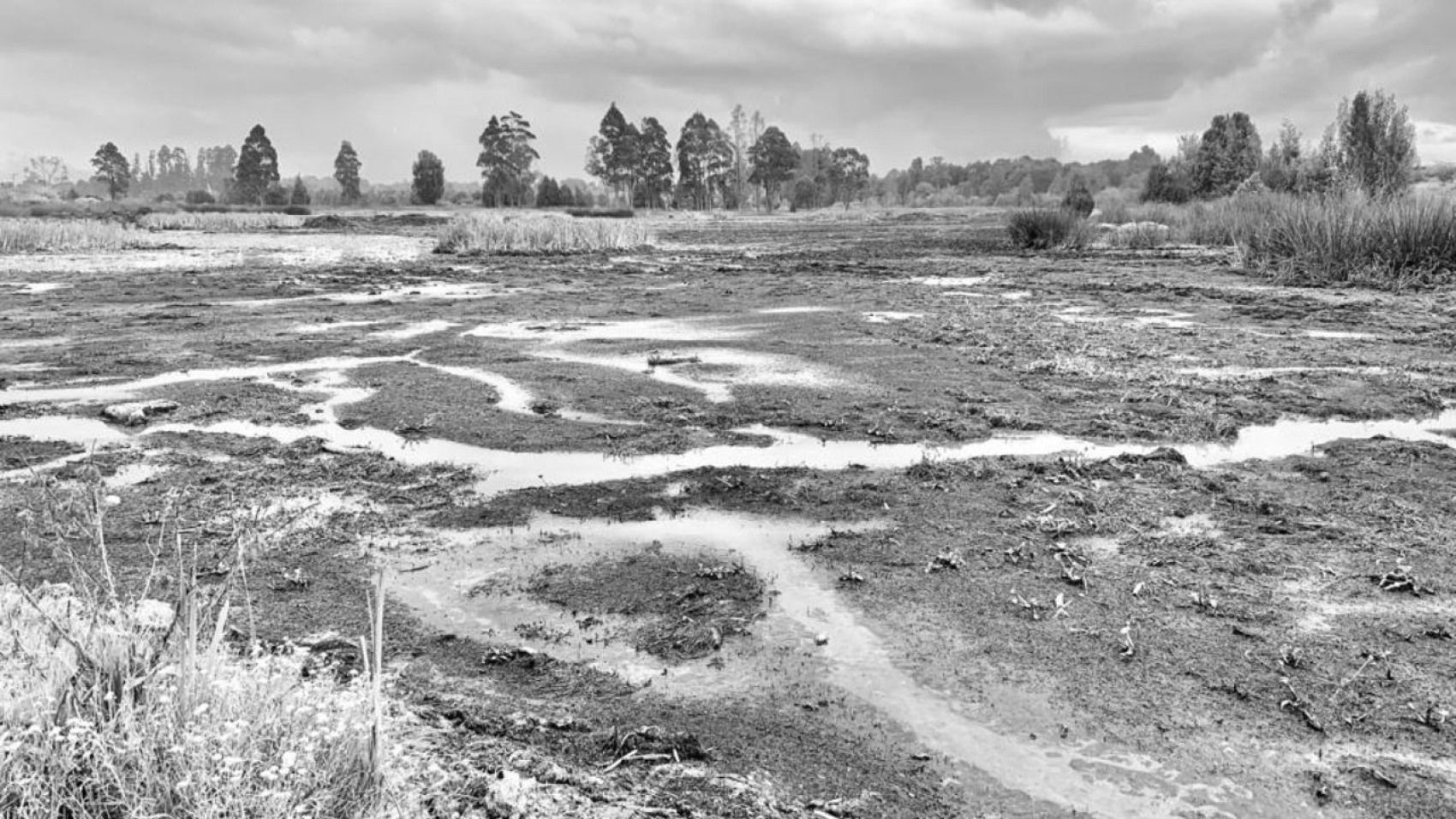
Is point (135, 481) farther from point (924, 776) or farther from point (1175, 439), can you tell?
point (1175, 439)

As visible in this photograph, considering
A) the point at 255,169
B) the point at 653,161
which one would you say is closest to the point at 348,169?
the point at 255,169

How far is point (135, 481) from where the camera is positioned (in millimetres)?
5004

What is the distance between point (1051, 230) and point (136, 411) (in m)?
21.2

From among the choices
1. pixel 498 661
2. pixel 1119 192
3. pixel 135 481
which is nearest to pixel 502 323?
pixel 135 481

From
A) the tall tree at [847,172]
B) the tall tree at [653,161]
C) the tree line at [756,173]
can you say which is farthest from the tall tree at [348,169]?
the tall tree at [847,172]

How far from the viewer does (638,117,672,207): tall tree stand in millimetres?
83188

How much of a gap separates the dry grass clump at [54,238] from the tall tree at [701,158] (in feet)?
210

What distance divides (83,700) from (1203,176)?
159 feet

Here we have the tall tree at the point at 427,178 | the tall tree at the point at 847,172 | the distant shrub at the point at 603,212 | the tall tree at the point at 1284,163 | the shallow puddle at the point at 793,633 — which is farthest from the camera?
the tall tree at the point at 847,172

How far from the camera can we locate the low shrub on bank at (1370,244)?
13.7 metres

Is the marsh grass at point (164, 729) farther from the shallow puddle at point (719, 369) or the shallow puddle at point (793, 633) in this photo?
the shallow puddle at point (719, 369)

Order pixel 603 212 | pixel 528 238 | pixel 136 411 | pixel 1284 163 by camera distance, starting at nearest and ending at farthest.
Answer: pixel 136 411, pixel 528 238, pixel 1284 163, pixel 603 212

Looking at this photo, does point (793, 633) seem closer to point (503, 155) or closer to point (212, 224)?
point (212, 224)

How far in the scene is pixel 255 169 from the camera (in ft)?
257
